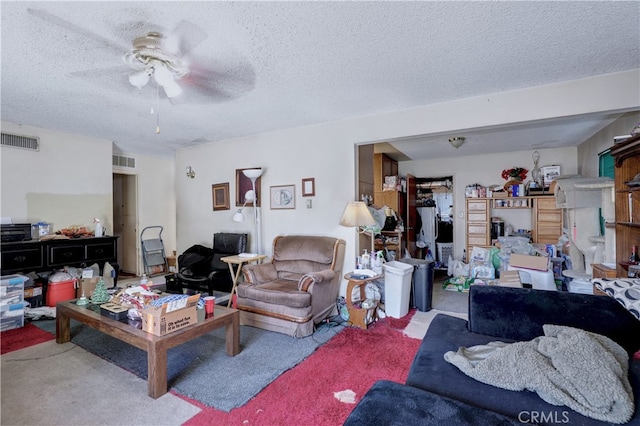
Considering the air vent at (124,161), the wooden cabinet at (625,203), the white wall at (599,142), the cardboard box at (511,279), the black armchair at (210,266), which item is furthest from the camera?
the air vent at (124,161)

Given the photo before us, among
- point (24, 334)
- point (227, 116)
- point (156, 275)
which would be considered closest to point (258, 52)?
point (227, 116)

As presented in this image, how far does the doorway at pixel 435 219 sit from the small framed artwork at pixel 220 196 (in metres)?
3.91

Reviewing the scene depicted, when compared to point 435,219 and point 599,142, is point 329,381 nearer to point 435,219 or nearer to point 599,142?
point 599,142

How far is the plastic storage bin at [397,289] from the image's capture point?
11.2ft

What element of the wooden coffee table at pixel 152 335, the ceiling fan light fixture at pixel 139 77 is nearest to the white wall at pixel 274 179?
the wooden coffee table at pixel 152 335

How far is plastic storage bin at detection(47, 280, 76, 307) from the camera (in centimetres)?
387

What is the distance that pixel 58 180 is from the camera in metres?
4.39

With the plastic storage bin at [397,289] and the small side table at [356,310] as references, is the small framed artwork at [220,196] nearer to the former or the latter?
the small side table at [356,310]

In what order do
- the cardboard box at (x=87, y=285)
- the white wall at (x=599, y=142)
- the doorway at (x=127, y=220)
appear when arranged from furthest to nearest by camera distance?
the doorway at (x=127, y=220), the cardboard box at (x=87, y=285), the white wall at (x=599, y=142)

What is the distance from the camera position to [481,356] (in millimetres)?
1628

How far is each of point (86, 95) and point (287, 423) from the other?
11.1 feet

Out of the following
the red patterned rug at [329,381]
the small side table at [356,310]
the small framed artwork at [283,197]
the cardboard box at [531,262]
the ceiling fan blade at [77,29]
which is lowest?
the red patterned rug at [329,381]

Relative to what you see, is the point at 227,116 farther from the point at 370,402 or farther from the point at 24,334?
the point at 370,402

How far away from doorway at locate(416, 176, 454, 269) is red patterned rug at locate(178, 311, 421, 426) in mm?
3673
